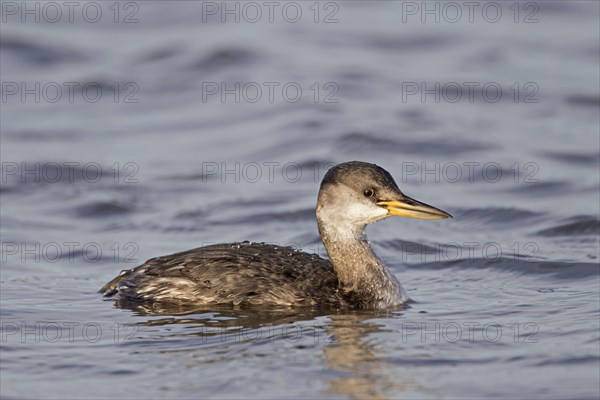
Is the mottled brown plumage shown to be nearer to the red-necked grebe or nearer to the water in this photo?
A: the red-necked grebe

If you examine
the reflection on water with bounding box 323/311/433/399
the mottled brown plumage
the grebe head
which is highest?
the grebe head

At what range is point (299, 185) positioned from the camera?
611 inches

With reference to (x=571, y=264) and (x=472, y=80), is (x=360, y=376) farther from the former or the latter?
(x=472, y=80)

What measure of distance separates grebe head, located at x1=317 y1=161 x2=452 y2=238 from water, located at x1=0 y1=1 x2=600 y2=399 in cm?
82

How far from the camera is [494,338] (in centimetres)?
959

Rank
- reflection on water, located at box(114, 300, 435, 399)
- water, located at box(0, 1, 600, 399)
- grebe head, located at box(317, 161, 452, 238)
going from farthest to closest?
grebe head, located at box(317, 161, 452, 238) → water, located at box(0, 1, 600, 399) → reflection on water, located at box(114, 300, 435, 399)

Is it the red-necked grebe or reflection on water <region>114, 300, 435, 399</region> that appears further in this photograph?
the red-necked grebe

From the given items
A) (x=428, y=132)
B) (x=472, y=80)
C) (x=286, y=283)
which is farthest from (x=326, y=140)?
(x=286, y=283)

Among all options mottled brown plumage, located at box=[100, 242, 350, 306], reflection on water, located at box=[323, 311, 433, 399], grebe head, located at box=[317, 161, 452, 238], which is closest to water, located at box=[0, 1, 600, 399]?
reflection on water, located at box=[323, 311, 433, 399]

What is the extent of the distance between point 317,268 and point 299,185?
4.68 meters

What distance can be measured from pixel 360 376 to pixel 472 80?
11571 mm

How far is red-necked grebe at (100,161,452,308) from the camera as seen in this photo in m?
10.6

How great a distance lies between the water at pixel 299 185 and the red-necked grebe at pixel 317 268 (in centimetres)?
19

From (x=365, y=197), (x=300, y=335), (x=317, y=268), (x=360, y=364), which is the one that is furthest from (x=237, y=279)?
(x=360, y=364)
